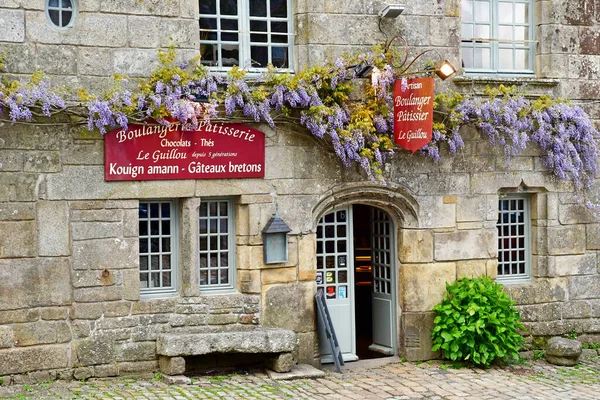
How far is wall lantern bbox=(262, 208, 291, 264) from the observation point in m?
10.6

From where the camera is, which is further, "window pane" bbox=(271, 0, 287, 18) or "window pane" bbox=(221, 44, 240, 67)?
"window pane" bbox=(271, 0, 287, 18)

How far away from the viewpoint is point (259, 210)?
1070cm

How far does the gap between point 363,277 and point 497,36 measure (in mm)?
3491

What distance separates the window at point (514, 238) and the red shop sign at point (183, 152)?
319cm

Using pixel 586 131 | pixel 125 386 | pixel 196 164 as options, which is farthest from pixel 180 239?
pixel 586 131

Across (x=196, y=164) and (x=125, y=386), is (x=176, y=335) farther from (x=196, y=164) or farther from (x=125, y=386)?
(x=196, y=164)

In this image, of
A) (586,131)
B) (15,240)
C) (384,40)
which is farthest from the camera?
(586,131)

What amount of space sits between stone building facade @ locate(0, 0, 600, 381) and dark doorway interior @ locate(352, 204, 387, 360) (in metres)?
0.11

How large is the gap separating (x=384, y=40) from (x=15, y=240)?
444 cm

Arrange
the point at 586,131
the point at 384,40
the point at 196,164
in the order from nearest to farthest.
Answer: the point at 196,164, the point at 384,40, the point at 586,131

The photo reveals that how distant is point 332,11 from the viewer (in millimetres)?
10914

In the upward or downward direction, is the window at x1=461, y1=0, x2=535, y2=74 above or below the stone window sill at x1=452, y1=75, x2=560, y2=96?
above

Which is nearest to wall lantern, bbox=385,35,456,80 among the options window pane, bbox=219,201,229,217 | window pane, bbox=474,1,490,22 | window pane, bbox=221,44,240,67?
window pane, bbox=474,1,490,22

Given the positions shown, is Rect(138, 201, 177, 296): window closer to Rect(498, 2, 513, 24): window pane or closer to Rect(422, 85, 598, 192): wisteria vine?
Rect(422, 85, 598, 192): wisteria vine
